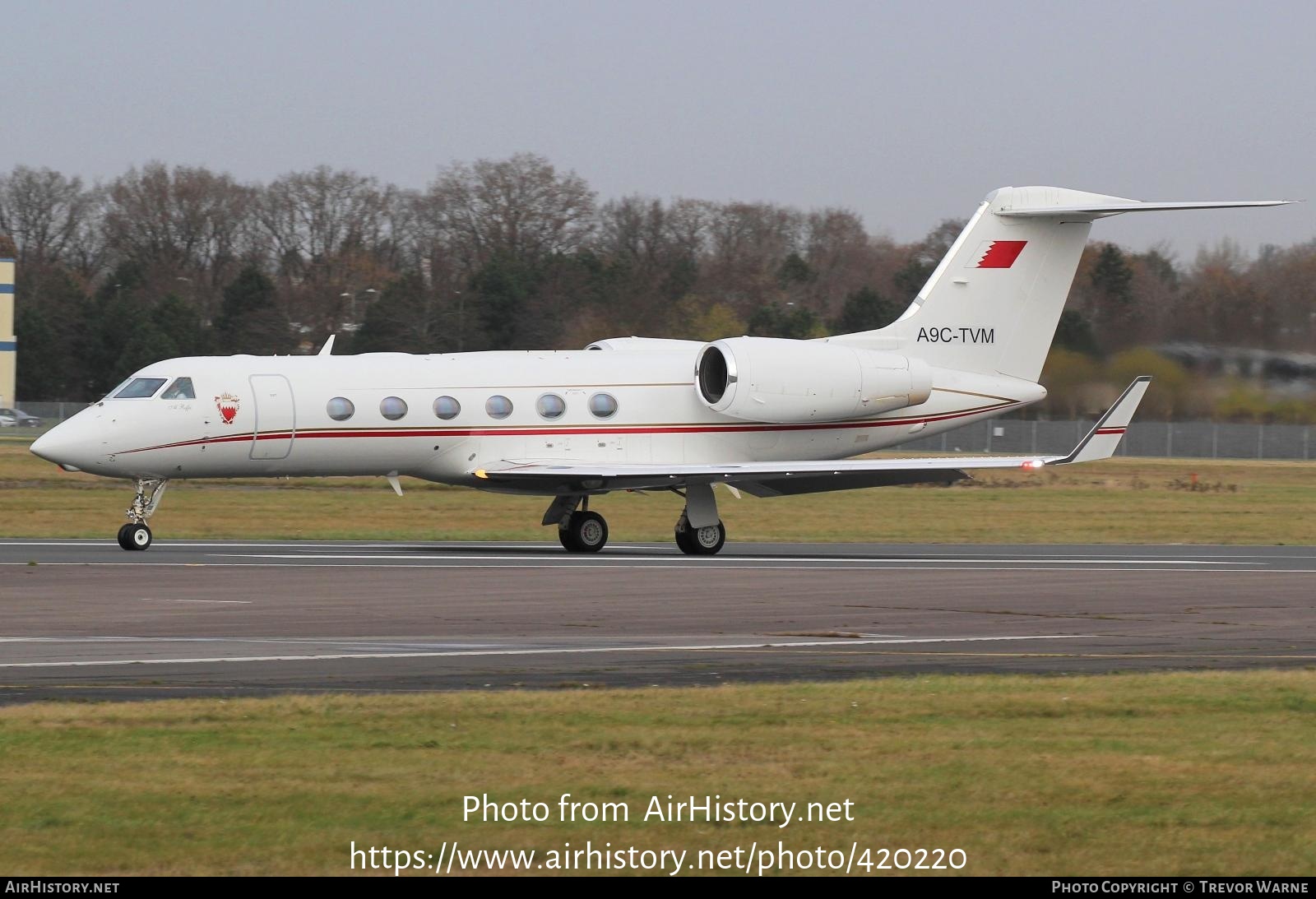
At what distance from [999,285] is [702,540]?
716 centimetres

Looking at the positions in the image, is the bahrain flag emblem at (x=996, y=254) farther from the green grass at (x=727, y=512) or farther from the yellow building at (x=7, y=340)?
the yellow building at (x=7, y=340)

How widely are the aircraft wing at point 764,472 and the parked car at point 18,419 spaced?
53095mm

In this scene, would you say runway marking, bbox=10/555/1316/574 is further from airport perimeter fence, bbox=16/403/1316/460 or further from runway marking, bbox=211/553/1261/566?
airport perimeter fence, bbox=16/403/1316/460

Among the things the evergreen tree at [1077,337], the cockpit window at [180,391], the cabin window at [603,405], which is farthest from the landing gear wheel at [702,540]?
the evergreen tree at [1077,337]

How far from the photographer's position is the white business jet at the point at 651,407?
23719 mm

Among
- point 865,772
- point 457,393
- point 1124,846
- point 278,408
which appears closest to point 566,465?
point 457,393

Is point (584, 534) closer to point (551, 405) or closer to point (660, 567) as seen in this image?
point (551, 405)

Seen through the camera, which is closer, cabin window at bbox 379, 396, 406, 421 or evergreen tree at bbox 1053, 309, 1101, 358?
cabin window at bbox 379, 396, 406, 421

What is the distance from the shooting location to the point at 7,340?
76.8 metres

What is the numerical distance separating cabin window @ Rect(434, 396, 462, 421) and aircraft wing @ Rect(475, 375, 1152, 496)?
0.91m

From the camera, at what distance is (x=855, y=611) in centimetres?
1709

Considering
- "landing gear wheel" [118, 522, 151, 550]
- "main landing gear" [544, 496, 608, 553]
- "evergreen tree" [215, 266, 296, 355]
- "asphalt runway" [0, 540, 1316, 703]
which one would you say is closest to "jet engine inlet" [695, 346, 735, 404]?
"main landing gear" [544, 496, 608, 553]

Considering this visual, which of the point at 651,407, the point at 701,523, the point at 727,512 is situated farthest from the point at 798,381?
the point at 727,512

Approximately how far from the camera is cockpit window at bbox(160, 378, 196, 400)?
23594mm
